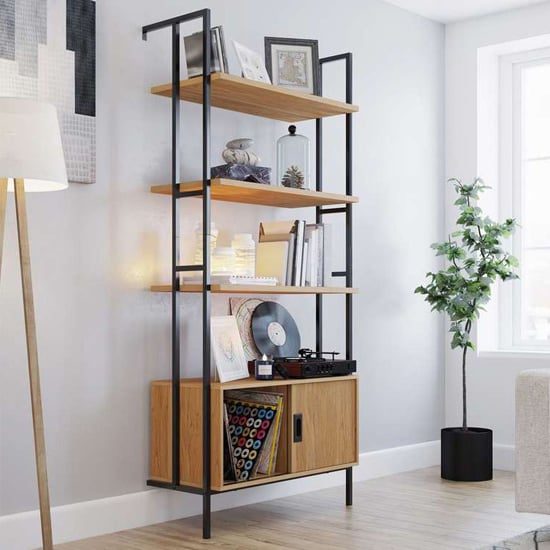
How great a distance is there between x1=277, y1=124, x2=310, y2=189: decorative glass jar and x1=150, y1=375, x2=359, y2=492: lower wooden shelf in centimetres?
86

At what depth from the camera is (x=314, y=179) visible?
179 inches

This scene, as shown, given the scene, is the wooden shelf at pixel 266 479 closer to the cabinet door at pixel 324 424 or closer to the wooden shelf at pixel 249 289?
the cabinet door at pixel 324 424

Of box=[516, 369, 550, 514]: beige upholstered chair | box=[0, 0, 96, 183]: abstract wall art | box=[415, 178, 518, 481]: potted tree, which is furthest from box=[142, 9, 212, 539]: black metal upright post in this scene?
box=[415, 178, 518, 481]: potted tree

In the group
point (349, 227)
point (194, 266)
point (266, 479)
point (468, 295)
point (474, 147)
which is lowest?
point (266, 479)

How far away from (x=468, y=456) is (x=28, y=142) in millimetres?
2833

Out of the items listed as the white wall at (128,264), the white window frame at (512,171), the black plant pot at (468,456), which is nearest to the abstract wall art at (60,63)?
the white wall at (128,264)

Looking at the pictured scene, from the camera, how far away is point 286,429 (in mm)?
3820

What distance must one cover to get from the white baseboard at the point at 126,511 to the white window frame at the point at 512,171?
1242 mm

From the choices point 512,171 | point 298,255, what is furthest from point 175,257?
point 512,171

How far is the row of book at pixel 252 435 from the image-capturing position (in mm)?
3707

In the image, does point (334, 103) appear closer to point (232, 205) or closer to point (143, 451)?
point (232, 205)

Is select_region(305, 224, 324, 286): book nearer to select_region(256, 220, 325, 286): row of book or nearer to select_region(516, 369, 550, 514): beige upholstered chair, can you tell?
select_region(256, 220, 325, 286): row of book

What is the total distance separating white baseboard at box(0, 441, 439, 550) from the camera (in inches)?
130

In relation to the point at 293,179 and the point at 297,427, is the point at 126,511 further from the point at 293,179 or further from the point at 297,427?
the point at 293,179
